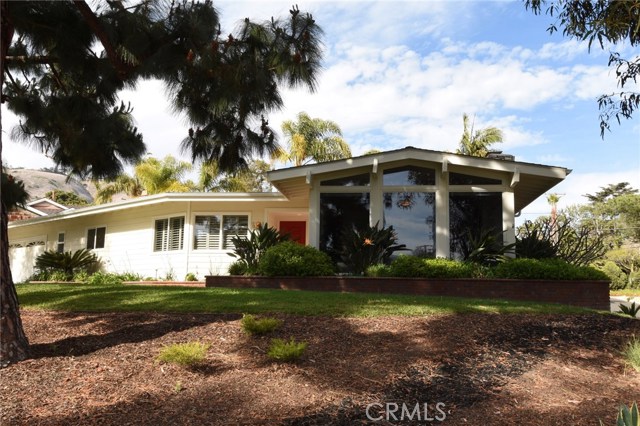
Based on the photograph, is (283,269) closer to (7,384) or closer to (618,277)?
(7,384)

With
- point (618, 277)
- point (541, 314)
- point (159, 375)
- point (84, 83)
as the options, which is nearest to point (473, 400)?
point (159, 375)

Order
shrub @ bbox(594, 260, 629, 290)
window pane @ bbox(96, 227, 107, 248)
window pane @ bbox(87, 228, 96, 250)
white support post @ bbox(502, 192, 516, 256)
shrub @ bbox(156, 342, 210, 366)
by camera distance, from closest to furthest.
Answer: shrub @ bbox(156, 342, 210, 366) < white support post @ bbox(502, 192, 516, 256) < window pane @ bbox(96, 227, 107, 248) < window pane @ bbox(87, 228, 96, 250) < shrub @ bbox(594, 260, 629, 290)

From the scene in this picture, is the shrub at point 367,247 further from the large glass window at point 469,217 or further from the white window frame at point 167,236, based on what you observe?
the white window frame at point 167,236

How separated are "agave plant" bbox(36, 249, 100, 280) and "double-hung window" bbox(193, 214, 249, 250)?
189 inches

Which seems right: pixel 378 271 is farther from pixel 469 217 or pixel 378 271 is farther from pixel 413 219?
pixel 469 217

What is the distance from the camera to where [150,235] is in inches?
653

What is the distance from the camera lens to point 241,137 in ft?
23.4

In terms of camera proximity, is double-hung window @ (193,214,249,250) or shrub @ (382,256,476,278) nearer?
shrub @ (382,256,476,278)

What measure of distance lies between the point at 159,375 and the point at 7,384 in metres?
1.19

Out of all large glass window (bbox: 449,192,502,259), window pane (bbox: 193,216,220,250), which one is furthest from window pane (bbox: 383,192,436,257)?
window pane (bbox: 193,216,220,250)

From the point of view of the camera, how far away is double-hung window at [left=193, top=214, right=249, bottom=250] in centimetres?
1554

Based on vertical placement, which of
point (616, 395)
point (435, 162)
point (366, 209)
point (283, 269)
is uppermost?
point (435, 162)

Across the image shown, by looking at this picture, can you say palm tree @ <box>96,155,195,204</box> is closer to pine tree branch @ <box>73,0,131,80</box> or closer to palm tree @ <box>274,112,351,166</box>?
palm tree @ <box>274,112,351,166</box>

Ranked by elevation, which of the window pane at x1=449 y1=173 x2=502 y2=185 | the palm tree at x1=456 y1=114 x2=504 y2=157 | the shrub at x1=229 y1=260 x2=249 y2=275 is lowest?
the shrub at x1=229 y1=260 x2=249 y2=275
